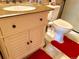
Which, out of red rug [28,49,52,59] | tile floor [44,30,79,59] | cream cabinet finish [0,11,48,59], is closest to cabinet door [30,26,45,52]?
cream cabinet finish [0,11,48,59]

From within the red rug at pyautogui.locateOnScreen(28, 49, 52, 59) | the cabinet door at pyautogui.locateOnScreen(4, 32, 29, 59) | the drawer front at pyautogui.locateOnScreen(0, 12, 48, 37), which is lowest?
the red rug at pyautogui.locateOnScreen(28, 49, 52, 59)

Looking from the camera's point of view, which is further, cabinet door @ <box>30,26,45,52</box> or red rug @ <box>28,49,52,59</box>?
red rug @ <box>28,49,52,59</box>

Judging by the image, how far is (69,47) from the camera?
1.91 m

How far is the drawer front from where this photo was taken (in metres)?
0.97

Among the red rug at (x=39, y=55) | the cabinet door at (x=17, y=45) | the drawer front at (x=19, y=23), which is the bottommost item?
the red rug at (x=39, y=55)

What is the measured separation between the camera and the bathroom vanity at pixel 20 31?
98 cm

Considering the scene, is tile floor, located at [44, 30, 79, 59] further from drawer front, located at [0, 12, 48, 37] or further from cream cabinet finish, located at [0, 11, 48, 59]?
drawer front, located at [0, 12, 48, 37]

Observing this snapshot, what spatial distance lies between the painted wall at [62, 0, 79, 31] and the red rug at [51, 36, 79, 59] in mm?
668

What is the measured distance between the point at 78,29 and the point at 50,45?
1.11 m

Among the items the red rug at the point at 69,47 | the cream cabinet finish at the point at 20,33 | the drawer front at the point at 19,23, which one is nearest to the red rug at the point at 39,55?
the cream cabinet finish at the point at 20,33

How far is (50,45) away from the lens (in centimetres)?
195

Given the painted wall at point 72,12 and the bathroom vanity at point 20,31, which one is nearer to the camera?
the bathroom vanity at point 20,31

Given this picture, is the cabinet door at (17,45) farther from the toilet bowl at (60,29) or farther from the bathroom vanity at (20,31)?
the toilet bowl at (60,29)

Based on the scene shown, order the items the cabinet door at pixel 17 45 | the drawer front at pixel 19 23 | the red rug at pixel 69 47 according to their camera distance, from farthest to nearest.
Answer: the red rug at pixel 69 47 < the cabinet door at pixel 17 45 < the drawer front at pixel 19 23
